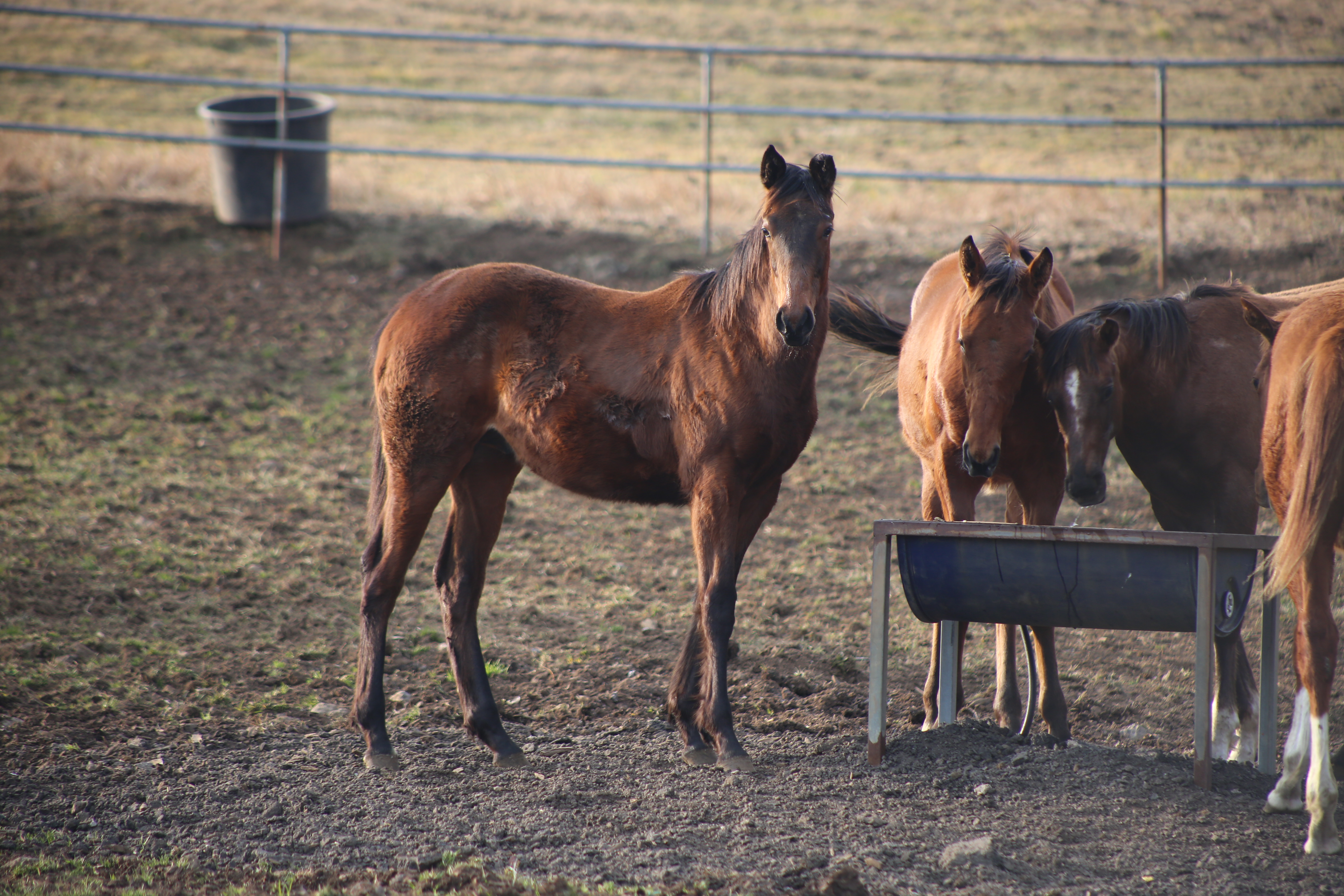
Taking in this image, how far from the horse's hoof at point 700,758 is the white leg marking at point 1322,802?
201 cm

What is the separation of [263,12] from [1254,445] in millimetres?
22617

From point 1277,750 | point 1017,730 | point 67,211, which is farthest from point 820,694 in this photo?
point 67,211

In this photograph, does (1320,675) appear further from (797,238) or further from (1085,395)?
(797,238)

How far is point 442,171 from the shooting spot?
16266 mm

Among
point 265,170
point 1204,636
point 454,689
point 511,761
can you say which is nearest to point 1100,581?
point 1204,636

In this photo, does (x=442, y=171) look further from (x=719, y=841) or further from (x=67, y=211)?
(x=719, y=841)

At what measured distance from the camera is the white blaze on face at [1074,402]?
4.23 meters

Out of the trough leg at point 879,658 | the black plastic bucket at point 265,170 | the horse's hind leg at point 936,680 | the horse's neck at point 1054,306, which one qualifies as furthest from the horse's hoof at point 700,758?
the black plastic bucket at point 265,170

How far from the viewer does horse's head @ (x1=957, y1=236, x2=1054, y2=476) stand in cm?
408

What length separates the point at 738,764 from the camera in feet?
13.9

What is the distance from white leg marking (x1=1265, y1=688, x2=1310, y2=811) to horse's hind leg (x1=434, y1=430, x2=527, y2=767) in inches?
114

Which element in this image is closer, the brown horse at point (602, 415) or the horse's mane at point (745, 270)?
the horse's mane at point (745, 270)

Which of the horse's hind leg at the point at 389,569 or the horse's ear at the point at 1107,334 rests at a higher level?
the horse's ear at the point at 1107,334

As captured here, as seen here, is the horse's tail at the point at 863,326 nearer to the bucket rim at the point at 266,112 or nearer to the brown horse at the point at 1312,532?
the brown horse at the point at 1312,532
